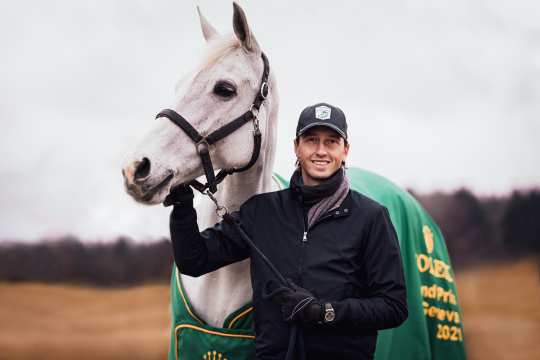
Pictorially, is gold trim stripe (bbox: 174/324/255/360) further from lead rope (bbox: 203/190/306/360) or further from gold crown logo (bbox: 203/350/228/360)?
lead rope (bbox: 203/190/306/360)

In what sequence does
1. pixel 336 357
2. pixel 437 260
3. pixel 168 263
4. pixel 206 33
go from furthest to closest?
pixel 168 263 < pixel 437 260 < pixel 206 33 < pixel 336 357

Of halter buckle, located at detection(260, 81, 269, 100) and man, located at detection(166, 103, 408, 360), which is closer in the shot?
man, located at detection(166, 103, 408, 360)

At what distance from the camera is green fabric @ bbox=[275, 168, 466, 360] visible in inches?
109

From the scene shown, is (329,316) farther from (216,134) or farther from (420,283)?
(420,283)

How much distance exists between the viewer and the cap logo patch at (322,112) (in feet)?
5.41

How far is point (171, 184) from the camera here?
157cm

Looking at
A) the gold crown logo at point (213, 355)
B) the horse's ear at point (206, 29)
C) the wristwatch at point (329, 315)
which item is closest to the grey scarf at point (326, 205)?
the wristwatch at point (329, 315)

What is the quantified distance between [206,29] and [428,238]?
6.10ft

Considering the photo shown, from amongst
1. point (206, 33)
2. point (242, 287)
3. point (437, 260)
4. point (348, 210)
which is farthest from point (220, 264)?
point (437, 260)

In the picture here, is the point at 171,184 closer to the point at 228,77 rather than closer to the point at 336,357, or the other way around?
the point at 228,77

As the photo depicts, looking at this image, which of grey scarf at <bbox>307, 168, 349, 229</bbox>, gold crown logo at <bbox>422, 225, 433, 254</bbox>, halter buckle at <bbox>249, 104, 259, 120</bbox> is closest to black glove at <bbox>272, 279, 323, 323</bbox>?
grey scarf at <bbox>307, 168, 349, 229</bbox>

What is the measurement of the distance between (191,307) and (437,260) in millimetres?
1772

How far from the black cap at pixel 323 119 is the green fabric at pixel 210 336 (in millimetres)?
651

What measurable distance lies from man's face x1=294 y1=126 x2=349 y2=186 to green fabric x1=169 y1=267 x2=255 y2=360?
0.53m
